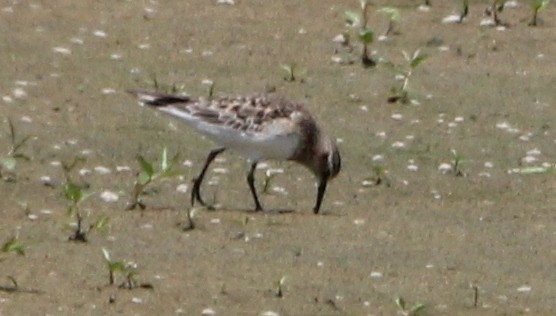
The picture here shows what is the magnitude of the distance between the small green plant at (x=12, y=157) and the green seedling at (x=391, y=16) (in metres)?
3.70

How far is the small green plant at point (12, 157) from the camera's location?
11.3m

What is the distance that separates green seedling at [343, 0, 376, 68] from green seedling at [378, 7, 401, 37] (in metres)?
0.14

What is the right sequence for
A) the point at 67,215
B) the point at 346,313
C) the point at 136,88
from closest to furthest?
1. the point at 346,313
2. the point at 67,215
3. the point at 136,88

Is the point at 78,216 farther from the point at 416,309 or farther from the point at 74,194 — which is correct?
the point at 416,309

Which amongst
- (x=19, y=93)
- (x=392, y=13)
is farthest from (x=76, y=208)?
(x=392, y=13)

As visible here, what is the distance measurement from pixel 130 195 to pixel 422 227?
172 cm

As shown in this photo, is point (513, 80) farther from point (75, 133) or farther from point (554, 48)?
point (75, 133)

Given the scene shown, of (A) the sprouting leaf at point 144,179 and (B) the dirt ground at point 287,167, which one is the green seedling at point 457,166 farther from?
(A) the sprouting leaf at point 144,179

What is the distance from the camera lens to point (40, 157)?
1211 centimetres

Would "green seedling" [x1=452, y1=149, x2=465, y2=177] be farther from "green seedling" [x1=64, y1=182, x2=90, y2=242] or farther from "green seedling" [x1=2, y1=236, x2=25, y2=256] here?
"green seedling" [x1=2, y1=236, x2=25, y2=256]

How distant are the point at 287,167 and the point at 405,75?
64.3 inches

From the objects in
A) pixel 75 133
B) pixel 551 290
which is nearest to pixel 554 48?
pixel 75 133

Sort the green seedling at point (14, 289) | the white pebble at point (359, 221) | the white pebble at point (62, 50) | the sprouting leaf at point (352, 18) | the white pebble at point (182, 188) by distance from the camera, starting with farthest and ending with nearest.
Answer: the sprouting leaf at point (352, 18)
the white pebble at point (62, 50)
the white pebble at point (182, 188)
the white pebble at point (359, 221)
the green seedling at point (14, 289)

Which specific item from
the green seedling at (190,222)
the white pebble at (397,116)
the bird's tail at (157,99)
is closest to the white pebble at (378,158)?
the white pebble at (397,116)
